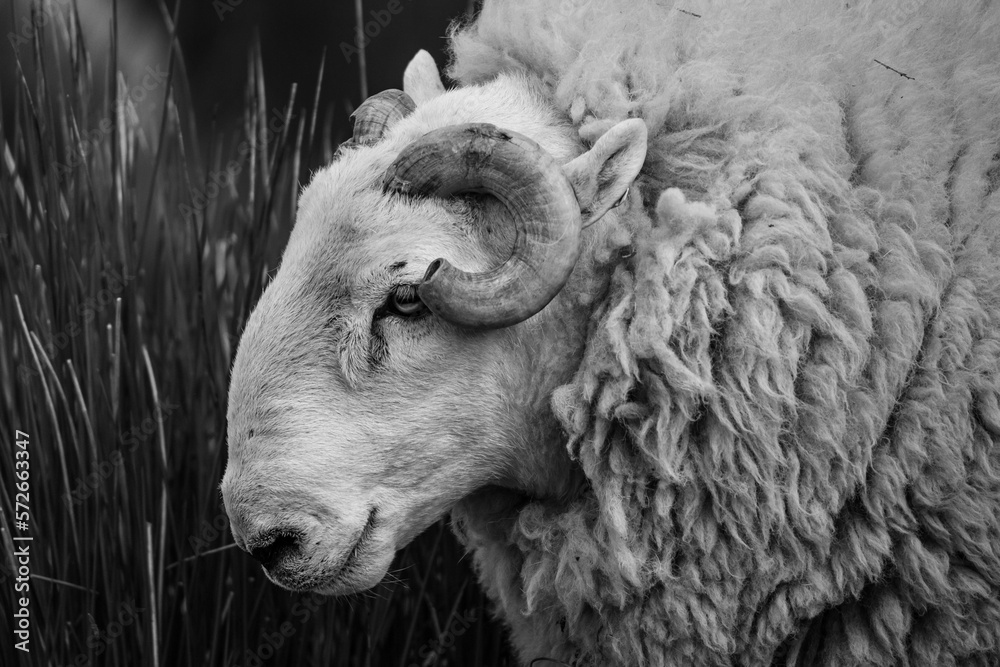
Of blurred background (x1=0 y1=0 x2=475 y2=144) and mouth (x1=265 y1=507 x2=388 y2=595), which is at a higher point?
mouth (x1=265 y1=507 x2=388 y2=595)

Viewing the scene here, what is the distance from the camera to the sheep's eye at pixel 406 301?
197 cm

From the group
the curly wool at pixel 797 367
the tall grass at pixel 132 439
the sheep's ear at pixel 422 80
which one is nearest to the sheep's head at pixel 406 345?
the curly wool at pixel 797 367

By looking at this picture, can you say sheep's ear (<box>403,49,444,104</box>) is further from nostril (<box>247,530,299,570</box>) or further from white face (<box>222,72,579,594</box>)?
nostril (<box>247,530,299,570</box>)

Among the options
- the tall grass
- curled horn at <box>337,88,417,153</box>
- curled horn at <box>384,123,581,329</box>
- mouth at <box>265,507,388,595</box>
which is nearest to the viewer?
curled horn at <box>384,123,581,329</box>

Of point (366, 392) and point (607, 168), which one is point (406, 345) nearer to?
point (366, 392)

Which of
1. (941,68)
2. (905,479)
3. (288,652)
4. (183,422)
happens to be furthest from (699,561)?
(183,422)

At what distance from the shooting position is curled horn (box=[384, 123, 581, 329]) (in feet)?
6.14

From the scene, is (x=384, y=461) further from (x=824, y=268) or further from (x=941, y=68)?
(x=941, y=68)

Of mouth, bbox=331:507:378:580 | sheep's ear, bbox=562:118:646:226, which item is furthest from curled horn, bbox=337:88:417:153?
mouth, bbox=331:507:378:580

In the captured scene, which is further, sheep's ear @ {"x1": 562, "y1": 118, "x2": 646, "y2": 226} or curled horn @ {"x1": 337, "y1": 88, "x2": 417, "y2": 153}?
curled horn @ {"x1": 337, "y1": 88, "x2": 417, "y2": 153}

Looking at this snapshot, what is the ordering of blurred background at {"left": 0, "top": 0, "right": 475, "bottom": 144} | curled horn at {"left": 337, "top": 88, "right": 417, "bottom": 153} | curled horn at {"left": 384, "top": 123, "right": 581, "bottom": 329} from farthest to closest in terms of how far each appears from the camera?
blurred background at {"left": 0, "top": 0, "right": 475, "bottom": 144}, curled horn at {"left": 337, "top": 88, "right": 417, "bottom": 153}, curled horn at {"left": 384, "top": 123, "right": 581, "bottom": 329}

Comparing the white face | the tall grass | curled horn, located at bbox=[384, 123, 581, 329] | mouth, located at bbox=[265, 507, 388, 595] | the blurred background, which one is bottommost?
the blurred background

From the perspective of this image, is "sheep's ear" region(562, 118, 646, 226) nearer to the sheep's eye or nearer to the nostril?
the sheep's eye

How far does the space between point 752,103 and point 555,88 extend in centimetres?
46
